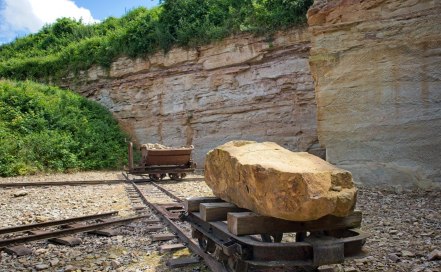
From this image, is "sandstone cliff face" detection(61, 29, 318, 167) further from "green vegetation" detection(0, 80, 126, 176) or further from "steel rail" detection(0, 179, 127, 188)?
"steel rail" detection(0, 179, 127, 188)

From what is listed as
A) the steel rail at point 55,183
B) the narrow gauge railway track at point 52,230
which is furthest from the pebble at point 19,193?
the narrow gauge railway track at point 52,230

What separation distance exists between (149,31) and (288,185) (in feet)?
65.5

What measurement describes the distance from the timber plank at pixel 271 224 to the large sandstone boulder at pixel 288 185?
12 cm

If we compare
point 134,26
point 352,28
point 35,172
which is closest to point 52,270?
point 352,28

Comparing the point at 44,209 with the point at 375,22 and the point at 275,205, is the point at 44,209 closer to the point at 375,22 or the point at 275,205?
the point at 275,205

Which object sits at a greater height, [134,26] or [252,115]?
[134,26]

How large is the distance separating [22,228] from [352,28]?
8.45m

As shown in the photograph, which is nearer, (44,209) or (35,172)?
(44,209)

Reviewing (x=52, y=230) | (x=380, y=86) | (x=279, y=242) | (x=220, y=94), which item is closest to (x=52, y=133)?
(x=220, y=94)

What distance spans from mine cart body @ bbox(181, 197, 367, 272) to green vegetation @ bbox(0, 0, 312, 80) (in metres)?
13.3

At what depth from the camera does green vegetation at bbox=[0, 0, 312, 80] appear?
1650 cm

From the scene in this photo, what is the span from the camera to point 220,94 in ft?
56.7

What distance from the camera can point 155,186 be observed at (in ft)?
34.8

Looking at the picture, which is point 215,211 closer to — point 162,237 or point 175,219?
point 162,237
